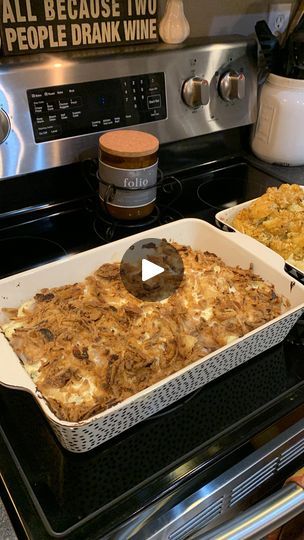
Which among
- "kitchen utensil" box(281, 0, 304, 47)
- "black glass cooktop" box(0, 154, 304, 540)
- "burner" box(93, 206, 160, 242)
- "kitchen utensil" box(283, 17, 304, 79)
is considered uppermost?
"kitchen utensil" box(281, 0, 304, 47)

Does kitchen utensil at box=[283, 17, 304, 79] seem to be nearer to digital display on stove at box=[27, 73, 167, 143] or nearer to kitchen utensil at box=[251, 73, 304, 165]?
kitchen utensil at box=[251, 73, 304, 165]

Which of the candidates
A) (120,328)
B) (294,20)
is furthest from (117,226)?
(294,20)

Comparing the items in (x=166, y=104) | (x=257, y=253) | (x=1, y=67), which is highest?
(x=1, y=67)

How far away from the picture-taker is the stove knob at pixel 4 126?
2.85 ft

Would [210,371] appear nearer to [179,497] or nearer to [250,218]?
[179,497]

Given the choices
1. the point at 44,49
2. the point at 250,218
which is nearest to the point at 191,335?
the point at 250,218

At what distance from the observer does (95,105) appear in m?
0.97

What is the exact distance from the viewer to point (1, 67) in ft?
2.78

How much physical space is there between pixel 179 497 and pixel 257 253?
418mm

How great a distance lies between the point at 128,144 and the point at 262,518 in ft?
2.18

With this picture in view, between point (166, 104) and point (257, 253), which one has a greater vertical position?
point (166, 104)

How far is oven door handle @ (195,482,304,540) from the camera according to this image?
568mm

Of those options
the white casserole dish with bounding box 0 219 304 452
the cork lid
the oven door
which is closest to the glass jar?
the cork lid
